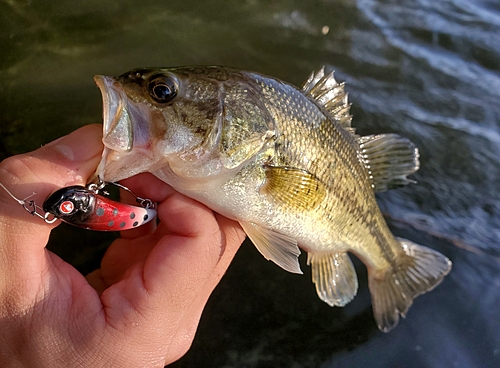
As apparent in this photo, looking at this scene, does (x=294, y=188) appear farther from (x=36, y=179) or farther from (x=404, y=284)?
(x=404, y=284)

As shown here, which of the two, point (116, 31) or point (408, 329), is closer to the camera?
point (408, 329)

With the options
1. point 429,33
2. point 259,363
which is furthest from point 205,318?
point 429,33

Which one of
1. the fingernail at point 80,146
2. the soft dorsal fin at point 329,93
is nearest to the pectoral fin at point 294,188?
the soft dorsal fin at point 329,93

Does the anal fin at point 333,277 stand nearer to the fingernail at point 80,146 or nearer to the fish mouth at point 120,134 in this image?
the fish mouth at point 120,134

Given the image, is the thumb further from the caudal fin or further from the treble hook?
the caudal fin

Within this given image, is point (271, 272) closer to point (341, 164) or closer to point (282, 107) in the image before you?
point (341, 164)
